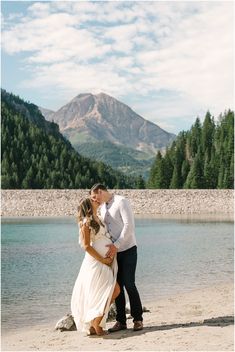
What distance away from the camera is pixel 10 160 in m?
126

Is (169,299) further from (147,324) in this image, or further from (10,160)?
(10,160)

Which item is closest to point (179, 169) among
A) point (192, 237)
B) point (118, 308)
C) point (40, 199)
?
point (40, 199)

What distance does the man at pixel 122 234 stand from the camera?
26.9 ft

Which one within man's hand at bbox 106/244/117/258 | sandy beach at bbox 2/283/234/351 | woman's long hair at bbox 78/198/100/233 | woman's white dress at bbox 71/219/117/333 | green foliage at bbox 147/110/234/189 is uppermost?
green foliage at bbox 147/110/234/189

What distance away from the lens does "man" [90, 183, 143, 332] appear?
322 inches

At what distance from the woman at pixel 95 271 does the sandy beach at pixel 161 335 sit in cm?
29

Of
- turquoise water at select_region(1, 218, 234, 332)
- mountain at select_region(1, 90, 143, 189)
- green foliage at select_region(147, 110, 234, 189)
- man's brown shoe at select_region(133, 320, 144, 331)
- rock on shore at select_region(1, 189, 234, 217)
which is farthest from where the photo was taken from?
mountain at select_region(1, 90, 143, 189)

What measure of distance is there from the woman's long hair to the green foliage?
285 feet

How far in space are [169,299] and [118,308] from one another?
4.37 metres

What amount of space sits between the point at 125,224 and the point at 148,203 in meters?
61.5

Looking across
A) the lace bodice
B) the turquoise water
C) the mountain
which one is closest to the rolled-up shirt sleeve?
the lace bodice

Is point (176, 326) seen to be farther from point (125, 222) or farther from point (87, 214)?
point (87, 214)

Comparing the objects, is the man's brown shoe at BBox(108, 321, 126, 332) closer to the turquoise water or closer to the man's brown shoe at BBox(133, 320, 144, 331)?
the man's brown shoe at BBox(133, 320, 144, 331)

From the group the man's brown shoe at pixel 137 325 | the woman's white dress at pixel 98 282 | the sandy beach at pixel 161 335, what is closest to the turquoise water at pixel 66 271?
the sandy beach at pixel 161 335
